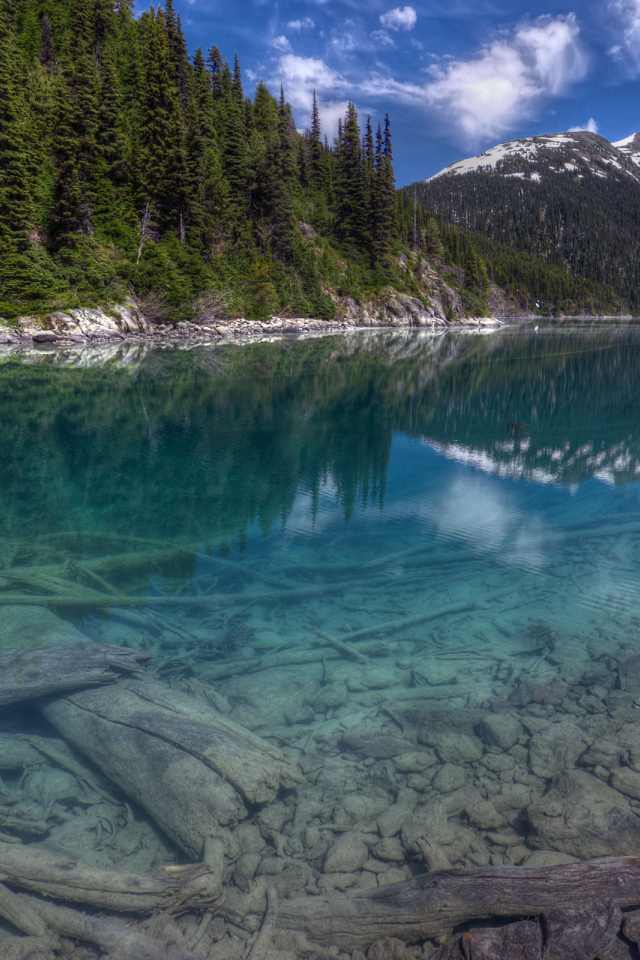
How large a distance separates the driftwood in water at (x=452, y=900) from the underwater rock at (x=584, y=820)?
33cm

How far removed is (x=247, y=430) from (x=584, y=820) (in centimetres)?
1412

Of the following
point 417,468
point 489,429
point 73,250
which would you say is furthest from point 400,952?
point 73,250

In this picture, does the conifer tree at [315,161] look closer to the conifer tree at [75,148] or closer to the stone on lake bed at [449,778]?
the conifer tree at [75,148]

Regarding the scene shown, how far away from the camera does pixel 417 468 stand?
12.6 m

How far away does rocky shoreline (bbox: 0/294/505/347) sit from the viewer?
125 feet

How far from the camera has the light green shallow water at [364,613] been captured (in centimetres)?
363

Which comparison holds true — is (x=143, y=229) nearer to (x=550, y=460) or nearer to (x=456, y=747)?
(x=550, y=460)

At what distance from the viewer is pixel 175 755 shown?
3.95 m

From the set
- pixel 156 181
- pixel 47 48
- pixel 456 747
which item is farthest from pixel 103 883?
pixel 47 48

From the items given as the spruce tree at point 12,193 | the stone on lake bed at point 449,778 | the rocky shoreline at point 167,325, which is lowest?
the stone on lake bed at point 449,778

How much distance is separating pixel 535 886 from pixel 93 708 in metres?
3.63

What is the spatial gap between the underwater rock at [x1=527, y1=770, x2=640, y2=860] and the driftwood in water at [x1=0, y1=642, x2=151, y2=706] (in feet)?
12.7

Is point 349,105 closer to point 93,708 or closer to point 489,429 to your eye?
point 489,429

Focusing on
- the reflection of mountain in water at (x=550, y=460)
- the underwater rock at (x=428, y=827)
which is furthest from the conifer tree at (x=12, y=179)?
the underwater rock at (x=428, y=827)
